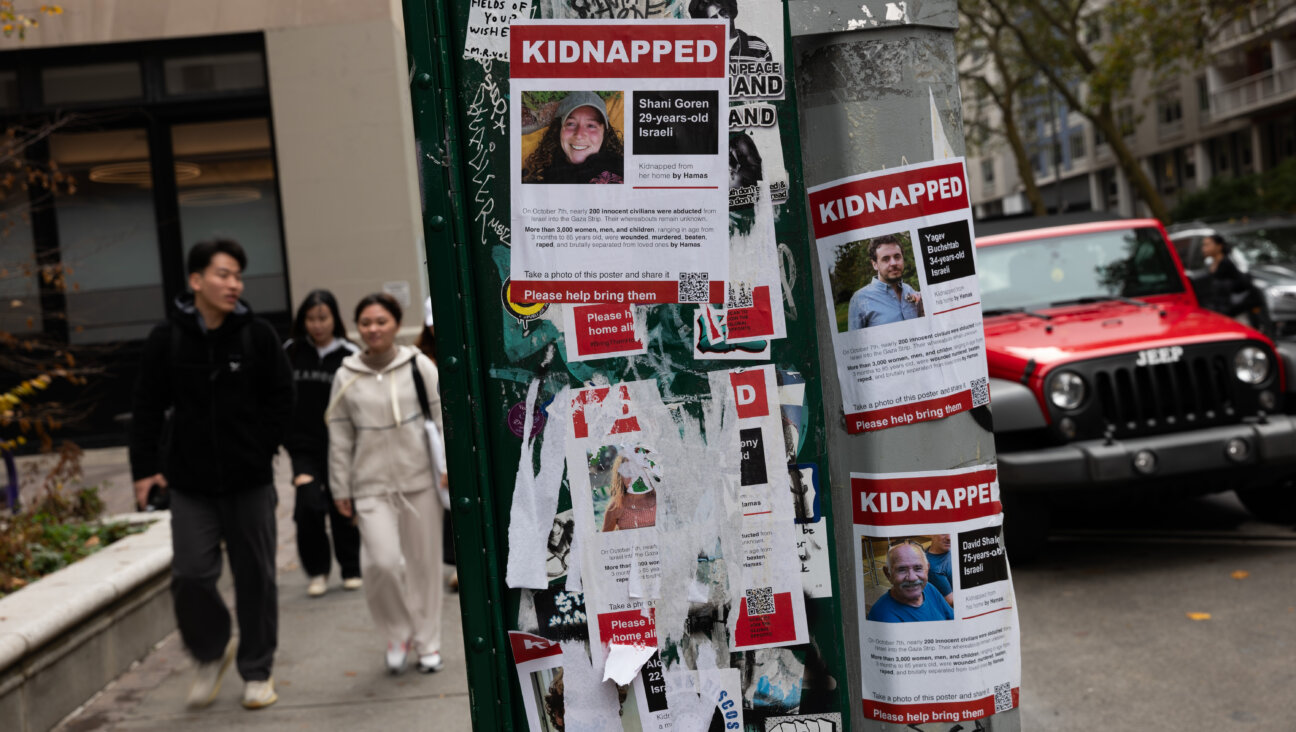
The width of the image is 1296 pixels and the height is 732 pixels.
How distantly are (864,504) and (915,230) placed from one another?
499mm

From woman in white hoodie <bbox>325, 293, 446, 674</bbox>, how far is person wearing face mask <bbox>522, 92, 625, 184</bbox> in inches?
159

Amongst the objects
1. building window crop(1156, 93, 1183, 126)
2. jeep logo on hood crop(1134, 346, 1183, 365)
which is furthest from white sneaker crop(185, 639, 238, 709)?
building window crop(1156, 93, 1183, 126)

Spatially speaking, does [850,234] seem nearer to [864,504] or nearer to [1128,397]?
[864,504]

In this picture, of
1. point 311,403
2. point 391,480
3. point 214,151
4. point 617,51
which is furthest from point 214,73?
point 617,51

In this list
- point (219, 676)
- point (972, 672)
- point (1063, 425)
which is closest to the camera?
point (972, 672)

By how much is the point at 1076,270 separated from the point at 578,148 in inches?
261

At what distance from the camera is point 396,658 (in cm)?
573

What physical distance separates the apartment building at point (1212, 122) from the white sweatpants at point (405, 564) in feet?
→ 94.0

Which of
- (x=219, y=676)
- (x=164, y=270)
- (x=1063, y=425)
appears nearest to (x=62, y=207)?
(x=164, y=270)

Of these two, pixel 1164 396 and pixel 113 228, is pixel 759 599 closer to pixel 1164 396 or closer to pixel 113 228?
pixel 1164 396

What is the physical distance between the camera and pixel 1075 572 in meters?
6.68

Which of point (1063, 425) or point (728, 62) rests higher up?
point (728, 62)

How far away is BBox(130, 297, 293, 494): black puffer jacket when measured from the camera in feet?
17.0

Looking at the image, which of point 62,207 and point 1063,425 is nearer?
point 1063,425
